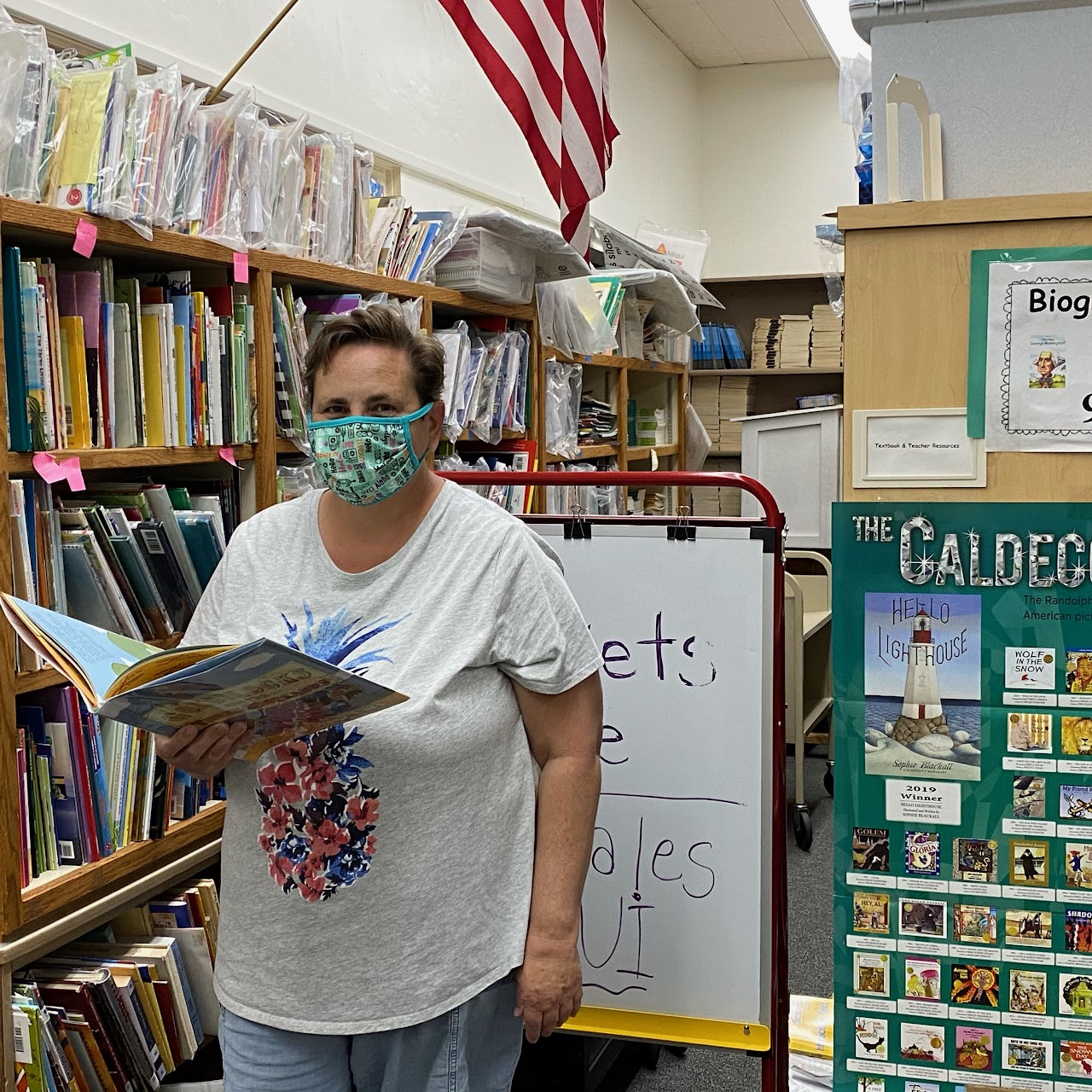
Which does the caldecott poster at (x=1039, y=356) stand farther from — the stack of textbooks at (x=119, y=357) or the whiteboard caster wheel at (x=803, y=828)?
the whiteboard caster wheel at (x=803, y=828)

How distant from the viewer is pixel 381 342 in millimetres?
1424

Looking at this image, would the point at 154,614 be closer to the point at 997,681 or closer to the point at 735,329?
the point at 997,681

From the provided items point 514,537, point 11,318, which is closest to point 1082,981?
point 514,537

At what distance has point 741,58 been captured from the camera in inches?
263

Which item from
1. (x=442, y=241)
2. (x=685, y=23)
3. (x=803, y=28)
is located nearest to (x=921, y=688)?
(x=442, y=241)

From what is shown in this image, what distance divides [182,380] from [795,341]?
15.6 ft

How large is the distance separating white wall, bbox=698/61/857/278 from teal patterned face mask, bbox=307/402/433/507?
5528 mm

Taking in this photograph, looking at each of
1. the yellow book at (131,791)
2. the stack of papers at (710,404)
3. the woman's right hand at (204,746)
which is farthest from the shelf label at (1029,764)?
the stack of papers at (710,404)

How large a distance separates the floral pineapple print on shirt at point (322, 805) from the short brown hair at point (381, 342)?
33 cm

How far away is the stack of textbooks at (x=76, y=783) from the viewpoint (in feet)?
6.07

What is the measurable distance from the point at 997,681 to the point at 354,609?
859 millimetres

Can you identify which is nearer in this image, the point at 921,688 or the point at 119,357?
the point at 921,688

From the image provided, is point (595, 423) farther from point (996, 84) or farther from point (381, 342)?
point (381, 342)

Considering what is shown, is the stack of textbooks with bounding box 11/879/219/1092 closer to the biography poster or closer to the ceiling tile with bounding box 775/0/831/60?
the biography poster
